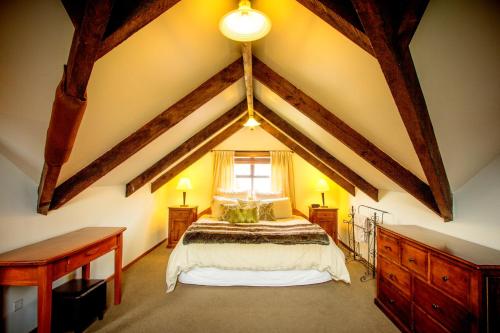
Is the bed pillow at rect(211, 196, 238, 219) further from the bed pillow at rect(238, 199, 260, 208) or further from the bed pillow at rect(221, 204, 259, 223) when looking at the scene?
the bed pillow at rect(221, 204, 259, 223)

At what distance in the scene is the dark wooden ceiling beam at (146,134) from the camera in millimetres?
2481

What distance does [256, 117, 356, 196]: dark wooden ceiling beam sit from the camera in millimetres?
4684

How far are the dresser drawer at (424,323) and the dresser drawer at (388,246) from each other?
0.44 meters

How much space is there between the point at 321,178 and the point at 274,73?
3.20 meters

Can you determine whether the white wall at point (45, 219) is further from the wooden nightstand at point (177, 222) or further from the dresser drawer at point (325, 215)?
the dresser drawer at point (325, 215)

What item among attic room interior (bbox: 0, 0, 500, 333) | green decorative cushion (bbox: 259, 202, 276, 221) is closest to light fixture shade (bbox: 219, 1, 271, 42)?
attic room interior (bbox: 0, 0, 500, 333)

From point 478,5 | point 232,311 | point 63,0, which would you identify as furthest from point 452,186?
point 63,0

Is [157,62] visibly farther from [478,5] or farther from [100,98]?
[478,5]

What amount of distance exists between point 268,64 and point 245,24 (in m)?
1.34

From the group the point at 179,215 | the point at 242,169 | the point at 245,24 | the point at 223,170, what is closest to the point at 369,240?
the point at 242,169

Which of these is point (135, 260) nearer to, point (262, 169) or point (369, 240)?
point (262, 169)

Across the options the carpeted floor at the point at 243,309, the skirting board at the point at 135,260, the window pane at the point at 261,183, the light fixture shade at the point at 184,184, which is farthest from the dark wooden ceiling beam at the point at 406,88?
the light fixture shade at the point at 184,184

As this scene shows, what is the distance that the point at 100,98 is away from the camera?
1966 mm

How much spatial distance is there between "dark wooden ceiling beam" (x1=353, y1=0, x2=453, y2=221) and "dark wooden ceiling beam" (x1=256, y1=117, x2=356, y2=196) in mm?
2503
